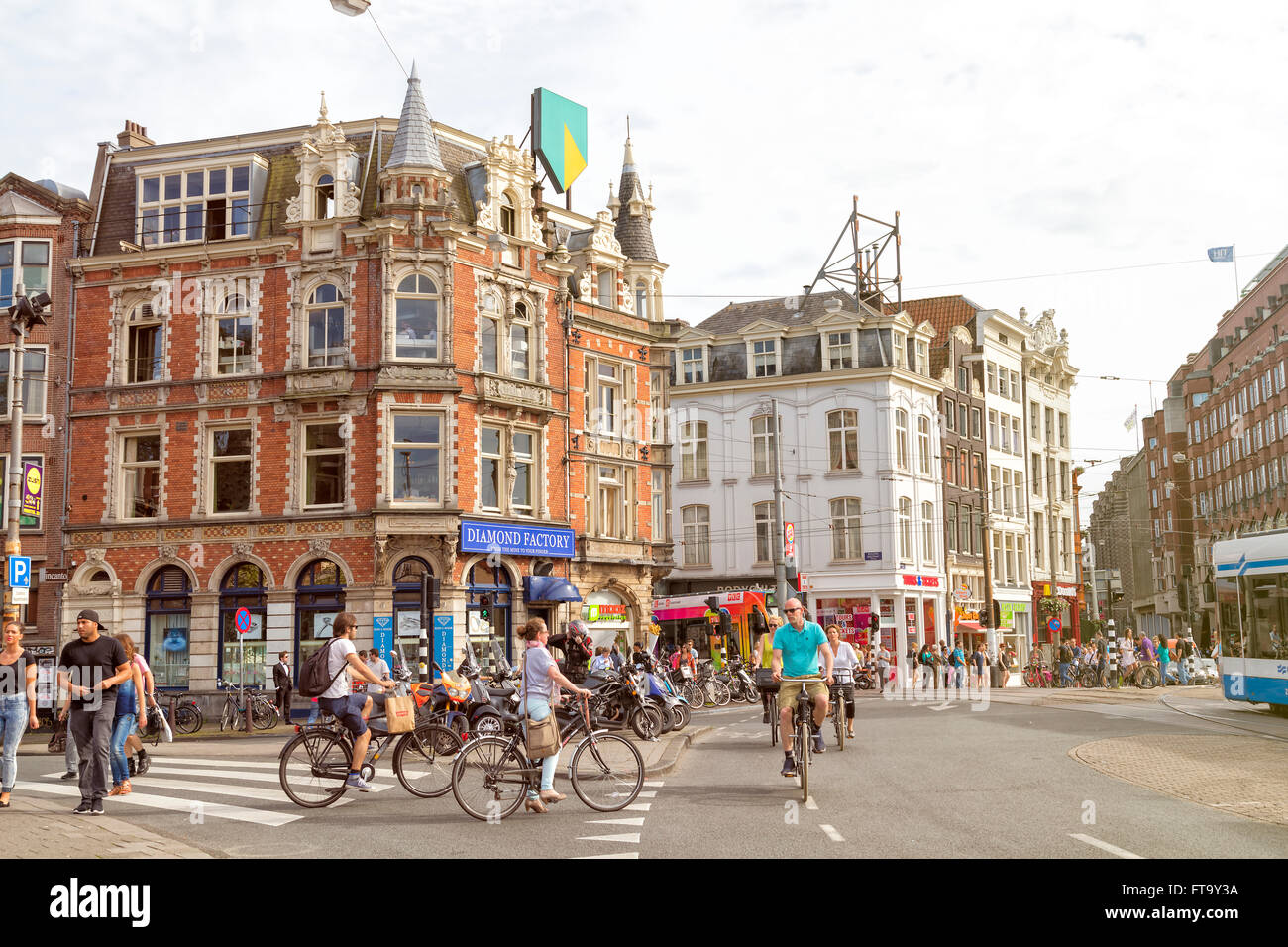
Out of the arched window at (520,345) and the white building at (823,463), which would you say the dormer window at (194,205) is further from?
the white building at (823,463)

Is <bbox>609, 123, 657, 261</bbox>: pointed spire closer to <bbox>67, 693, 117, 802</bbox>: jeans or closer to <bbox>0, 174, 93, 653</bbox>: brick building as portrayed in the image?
<bbox>0, 174, 93, 653</bbox>: brick building

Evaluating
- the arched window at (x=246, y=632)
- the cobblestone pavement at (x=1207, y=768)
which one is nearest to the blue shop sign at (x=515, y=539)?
the arched window at (x=246, y=632)

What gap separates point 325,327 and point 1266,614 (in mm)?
23149

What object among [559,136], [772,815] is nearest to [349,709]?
[772,815]

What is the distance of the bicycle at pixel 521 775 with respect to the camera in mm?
11492

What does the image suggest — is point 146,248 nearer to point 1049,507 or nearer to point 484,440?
point 484,440

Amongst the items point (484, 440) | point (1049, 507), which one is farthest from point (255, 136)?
point (1049, 507)

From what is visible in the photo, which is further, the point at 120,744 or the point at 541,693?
the point at 120,744

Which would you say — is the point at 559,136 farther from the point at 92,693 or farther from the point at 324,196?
the point at 92,693

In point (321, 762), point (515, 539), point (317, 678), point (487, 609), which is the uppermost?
point (515, 539)

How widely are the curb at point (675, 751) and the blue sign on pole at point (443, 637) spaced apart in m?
9.91

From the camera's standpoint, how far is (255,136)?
117 feet

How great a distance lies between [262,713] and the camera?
26875 millimetres
